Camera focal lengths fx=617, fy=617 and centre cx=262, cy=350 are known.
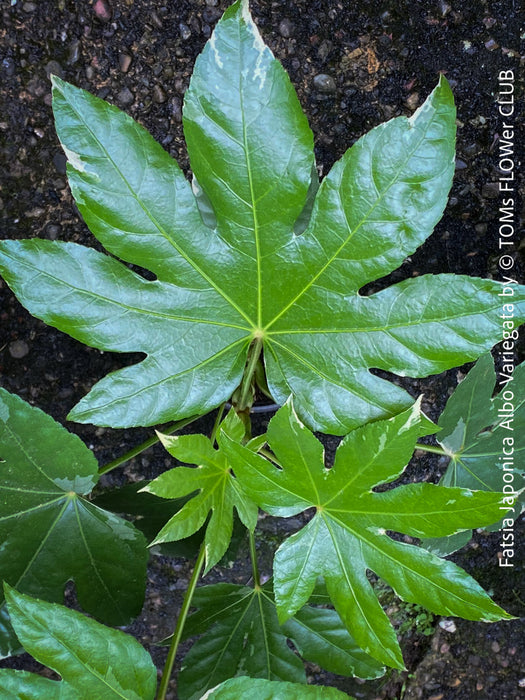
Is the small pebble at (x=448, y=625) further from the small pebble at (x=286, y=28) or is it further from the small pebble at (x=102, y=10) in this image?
the small pebble at (x=102, y=10)

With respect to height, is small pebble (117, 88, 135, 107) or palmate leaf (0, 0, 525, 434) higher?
small pebble (117, 88, 135, 107)

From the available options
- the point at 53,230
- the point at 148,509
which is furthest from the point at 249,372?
the point at 53,230

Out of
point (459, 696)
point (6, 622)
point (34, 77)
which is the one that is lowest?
point (459, 696)

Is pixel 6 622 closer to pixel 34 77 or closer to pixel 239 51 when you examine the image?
pixel 239 51

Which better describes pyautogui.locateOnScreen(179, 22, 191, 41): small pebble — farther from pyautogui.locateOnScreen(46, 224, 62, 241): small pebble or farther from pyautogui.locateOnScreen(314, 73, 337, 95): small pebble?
pyautogui.locateOnScreen(46, 224, 62, 241): small pebble

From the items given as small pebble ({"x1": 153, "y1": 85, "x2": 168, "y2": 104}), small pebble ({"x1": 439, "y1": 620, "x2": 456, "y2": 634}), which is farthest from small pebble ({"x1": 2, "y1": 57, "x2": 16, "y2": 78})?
small pebble ({"x1": 439, "y1": 620, "x2": 456, "y2": 634})

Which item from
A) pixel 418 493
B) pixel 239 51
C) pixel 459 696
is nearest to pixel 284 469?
pixel 418 493

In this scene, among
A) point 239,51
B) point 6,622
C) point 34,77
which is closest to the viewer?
point 239,51

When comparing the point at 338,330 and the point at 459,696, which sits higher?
the point at 338,330
